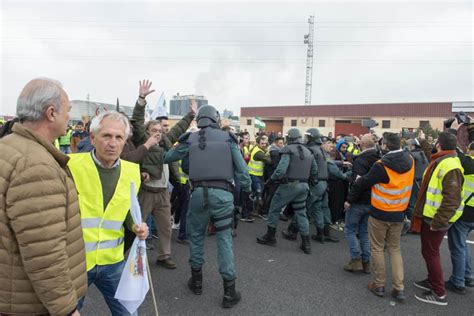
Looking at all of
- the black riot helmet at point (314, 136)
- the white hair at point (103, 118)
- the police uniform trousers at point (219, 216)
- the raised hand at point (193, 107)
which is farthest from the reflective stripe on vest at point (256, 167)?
the white hair at point (103, 118)

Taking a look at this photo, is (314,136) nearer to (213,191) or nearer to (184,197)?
(184,197)

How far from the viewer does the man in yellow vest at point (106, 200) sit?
78.2 inches

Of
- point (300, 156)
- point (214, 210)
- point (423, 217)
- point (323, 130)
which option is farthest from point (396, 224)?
point (323, 130)

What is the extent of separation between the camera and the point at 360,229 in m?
4.44

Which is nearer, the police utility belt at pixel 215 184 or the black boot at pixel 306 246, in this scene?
the police utility belt at pixel 215 184

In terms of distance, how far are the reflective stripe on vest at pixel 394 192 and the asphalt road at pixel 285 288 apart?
3.62 ft

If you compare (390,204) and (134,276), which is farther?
(390,204)

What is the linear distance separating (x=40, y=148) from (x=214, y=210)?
7.19 feet

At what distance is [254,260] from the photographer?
457cm

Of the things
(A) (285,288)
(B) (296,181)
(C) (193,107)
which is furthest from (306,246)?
(C) (193,107)

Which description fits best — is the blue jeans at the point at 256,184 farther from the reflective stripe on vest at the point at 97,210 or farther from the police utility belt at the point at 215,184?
the reflective stripe on vest at the point at 97,210

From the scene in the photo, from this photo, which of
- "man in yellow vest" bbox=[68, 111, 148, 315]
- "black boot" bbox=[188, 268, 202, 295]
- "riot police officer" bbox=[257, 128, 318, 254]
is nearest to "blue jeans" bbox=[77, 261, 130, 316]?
"man in yellow vest" bbox=[68, 111, 148, 315]

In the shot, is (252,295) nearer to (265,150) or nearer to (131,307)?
(131,307)

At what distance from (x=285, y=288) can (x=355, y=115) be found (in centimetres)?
3443
